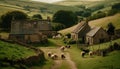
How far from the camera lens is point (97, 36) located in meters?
86.4

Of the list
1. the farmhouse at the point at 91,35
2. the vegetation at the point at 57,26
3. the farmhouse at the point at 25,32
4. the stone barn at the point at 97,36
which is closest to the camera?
the stone barn at the point at 97,36

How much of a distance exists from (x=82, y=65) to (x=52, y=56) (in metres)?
11.6

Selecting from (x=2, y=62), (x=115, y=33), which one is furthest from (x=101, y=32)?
(x=2, y=62)

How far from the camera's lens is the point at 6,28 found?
119 metres

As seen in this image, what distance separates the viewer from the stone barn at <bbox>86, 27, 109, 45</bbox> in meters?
85.9

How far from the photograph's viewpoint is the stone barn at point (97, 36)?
85875 mm

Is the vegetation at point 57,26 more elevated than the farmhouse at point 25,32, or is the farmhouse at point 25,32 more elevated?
the farmhouse at point 25,32

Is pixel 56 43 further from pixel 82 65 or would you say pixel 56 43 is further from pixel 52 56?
pixel 82 65

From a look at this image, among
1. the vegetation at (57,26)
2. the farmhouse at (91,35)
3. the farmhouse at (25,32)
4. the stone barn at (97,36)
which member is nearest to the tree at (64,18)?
the vegetation at (57,26)

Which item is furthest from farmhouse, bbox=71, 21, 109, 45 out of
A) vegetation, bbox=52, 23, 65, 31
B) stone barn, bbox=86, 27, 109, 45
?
vegetation, bbox=52, 23, 65, 31

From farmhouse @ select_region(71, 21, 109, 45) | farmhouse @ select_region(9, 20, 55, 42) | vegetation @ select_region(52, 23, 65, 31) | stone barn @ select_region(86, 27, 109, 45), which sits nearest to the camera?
stone barn @ select_region(86, 27, 109, 45)

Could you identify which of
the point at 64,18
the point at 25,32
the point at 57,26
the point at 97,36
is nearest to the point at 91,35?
the point at 97,36

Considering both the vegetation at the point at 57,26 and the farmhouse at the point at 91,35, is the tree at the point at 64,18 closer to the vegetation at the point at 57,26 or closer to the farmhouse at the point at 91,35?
the vegetation at the point at 57,26

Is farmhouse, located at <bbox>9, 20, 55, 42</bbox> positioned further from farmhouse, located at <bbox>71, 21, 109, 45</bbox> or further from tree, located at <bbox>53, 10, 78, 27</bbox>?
tree, located at <bbox>53, 10, 78, 27</bbox>
